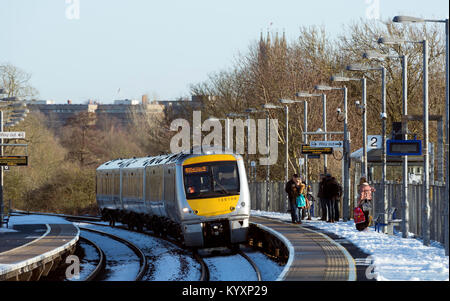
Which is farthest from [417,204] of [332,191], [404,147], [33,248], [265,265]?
[33,248]

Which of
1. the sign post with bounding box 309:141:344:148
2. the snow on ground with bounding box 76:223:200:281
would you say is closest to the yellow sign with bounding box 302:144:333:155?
the sign post with bounding box 309:141:344:148

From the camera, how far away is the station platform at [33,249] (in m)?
22.0

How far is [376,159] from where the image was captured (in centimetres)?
3509

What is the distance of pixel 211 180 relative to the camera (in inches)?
1091

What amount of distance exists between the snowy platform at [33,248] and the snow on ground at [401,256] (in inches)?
320

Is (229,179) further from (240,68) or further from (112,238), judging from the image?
(240,68)

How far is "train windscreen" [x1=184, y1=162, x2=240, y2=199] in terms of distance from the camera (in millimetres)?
27500

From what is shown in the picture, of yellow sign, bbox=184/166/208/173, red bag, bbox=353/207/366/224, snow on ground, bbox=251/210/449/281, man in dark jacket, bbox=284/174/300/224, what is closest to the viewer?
snow on ground, bbox=251/210/449/281

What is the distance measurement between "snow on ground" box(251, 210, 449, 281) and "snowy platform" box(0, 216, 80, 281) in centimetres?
814

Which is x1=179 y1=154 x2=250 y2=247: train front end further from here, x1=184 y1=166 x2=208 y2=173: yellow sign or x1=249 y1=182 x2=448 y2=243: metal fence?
x1=249 y1=182 x2=448 y2=243: metal fence

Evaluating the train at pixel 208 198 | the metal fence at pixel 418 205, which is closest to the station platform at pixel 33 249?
the train at pixel 208 198
